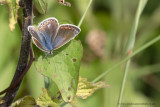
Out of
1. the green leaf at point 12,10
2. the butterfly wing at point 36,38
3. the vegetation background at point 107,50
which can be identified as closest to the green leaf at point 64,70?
the butterfly wing at point 36,38

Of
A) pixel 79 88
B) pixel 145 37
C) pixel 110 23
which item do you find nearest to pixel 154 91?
pixel 145 37

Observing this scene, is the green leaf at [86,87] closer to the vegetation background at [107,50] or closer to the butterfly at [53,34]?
the butterfly at [53,34]

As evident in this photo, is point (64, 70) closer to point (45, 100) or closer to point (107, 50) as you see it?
point (45, 100)

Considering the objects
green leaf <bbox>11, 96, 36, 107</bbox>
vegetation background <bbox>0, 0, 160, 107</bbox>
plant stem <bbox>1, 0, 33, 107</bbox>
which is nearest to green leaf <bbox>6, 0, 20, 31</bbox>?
plant stem <bbox>1, 0, 33, 107</bbox>

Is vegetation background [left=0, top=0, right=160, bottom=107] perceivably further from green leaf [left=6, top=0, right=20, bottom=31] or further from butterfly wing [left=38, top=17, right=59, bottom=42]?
green leaf [left=6, top=0, right=20, bottom=31]

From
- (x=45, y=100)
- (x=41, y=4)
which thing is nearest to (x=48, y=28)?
(x=41, y=4)

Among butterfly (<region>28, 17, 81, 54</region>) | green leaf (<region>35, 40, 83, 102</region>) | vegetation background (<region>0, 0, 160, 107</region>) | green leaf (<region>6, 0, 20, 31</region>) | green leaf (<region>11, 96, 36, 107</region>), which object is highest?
green leaf (<region>6, 0, 20, 31</region>)
